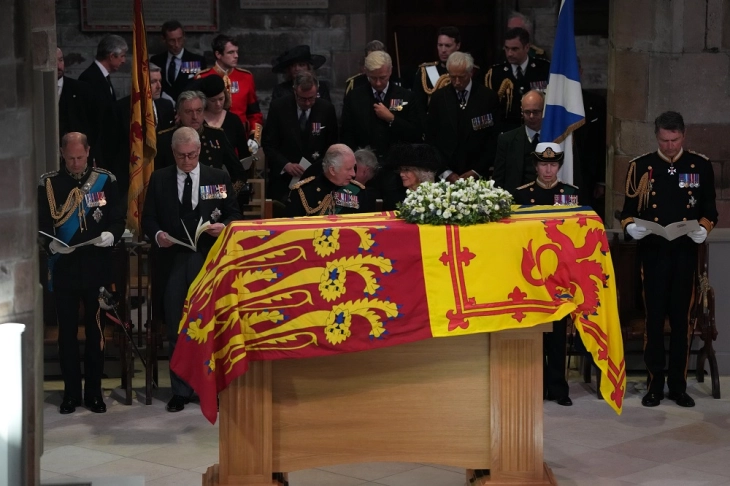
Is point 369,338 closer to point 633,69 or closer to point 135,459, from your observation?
point 135,459

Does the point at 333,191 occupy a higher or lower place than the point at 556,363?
higher

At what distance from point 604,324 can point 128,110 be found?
5442 mm

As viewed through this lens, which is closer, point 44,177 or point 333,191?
point 44,177

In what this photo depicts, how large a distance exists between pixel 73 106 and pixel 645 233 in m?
4.55

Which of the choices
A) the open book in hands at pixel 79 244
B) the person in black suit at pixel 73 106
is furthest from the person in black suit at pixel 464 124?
the open book in hands at pixel 79 244

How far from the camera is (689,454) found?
775 cm

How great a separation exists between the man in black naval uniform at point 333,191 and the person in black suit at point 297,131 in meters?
1.74

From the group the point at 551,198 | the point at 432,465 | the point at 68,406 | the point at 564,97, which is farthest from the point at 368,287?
the point at 564,97

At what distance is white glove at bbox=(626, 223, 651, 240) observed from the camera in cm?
865

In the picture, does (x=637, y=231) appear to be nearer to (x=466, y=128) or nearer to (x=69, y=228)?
(x=466, y=128)

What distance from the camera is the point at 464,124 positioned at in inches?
402

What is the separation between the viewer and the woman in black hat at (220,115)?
10102 mm

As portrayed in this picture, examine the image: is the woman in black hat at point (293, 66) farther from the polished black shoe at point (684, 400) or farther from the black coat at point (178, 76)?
the polished black shoe at point (684, 400)

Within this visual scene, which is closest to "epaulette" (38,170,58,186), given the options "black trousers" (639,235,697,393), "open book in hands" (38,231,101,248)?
"open book in hands" (38,231,101,248)
